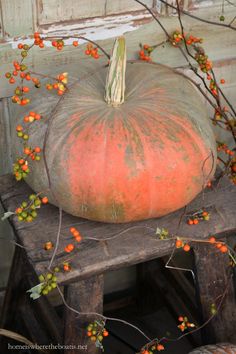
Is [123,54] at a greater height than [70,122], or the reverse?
[123,54]

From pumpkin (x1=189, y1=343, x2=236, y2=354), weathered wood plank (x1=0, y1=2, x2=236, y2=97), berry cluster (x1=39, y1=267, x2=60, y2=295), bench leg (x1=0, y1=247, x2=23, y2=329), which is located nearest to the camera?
berry cluster (x1=39, y1=267, x2=60, y2=295)

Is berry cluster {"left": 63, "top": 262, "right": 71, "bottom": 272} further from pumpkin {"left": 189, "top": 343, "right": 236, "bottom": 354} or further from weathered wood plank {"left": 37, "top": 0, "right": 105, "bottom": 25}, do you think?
weathered wood plank {"left": 37, "top": 0, "right": 105, "bottom": 25}

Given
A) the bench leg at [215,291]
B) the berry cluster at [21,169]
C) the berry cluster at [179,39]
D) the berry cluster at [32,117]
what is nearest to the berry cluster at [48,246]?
the berry cluster at [21,169]

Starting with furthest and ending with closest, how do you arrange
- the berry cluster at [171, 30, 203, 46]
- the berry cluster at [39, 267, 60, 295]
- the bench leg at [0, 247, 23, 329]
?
the bench leg at [0, 247, 23, 329] → the berry cluster at [171, 30, 203, 46] → the berry cluster at [39, 267, 60, 295]

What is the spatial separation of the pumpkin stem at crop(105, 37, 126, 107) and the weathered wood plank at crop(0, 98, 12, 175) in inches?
17.3

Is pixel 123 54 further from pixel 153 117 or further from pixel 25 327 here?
pixel 25 327

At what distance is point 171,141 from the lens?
4.55ft

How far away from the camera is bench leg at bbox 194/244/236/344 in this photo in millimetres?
1610

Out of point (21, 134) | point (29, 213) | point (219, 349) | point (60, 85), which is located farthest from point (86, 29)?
point (219, 349)

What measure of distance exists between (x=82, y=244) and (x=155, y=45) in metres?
0.70

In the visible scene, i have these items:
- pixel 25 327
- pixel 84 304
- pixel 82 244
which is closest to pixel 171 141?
pixel 82 244

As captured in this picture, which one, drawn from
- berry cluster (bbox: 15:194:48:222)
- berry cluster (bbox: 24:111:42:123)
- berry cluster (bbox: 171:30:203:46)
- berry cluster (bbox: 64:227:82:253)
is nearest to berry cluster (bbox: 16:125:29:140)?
berry cluster (bbox: 24:111:42:123)

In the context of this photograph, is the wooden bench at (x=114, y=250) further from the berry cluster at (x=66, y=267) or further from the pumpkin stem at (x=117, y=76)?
the pumpkin stem at (x=117, y=76)

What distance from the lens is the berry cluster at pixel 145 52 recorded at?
1.72m
